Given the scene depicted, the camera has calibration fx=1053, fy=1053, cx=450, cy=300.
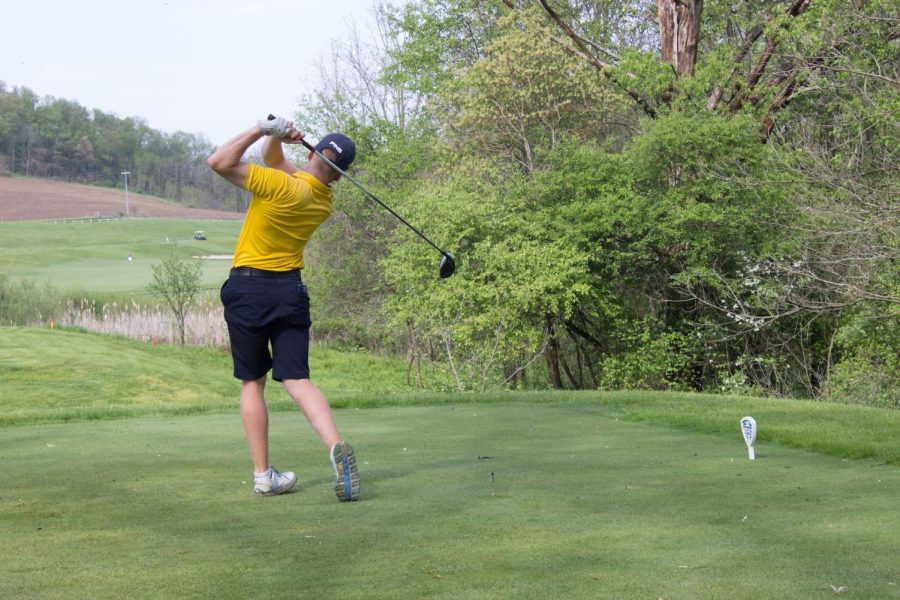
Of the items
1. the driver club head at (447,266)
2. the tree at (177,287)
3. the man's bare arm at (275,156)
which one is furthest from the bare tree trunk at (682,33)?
the man's bare arm at (275,156)

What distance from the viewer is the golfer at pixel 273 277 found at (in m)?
5.03

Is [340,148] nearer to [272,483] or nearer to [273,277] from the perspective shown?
[273,277]

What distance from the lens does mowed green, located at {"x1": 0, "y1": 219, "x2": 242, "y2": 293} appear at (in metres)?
48.4

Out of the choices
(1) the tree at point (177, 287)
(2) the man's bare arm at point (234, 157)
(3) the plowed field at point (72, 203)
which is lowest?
(1) the tree at point (177, 287)

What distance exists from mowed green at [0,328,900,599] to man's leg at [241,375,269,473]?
223 mm

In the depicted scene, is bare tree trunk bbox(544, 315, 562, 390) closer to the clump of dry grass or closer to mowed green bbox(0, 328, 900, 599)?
the clump of dry grass

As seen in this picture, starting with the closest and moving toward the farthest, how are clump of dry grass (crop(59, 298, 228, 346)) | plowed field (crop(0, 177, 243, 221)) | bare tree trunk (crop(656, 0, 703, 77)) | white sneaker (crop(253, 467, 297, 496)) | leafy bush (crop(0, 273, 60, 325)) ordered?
white sneaker (crop(253, 467, 297, 496)) < bare tree trunk (crop(656, 0, 703, 77)) < clump of dry grass (crop(59, 298, 228, 346)) < leafy bush (crop(0, 273, 60, 325)) < plowed field (crop(0, 177, 243, 221))

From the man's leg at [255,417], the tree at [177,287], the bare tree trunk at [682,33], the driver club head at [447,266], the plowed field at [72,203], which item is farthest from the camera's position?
the plowed field at [72,203]

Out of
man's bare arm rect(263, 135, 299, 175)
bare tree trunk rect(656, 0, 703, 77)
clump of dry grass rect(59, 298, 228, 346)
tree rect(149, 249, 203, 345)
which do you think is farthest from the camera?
clump of dry grass rect(59, 298, 228, 346)

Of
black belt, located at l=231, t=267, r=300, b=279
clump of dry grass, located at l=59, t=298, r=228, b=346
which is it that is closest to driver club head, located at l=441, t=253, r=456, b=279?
black belt, located at l=231, t=267, r=300, b=279

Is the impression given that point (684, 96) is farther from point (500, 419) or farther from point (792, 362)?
point (500, 419)

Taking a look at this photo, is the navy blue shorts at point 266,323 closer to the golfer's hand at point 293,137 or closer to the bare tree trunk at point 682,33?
the golfer's hand at point 293,137

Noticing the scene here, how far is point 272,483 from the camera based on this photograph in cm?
495

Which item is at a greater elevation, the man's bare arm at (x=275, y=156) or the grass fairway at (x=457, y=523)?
the man's bare arm at (x=275, y=156)
